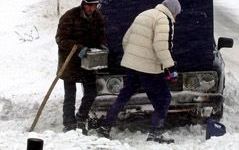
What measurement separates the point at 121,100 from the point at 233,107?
8.79ft

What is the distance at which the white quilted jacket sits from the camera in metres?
6.54

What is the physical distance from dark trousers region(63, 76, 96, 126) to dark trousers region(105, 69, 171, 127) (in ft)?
1.24

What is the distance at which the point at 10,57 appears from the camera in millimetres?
12633

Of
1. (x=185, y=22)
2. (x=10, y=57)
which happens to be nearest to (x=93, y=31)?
(x=185, y=22)

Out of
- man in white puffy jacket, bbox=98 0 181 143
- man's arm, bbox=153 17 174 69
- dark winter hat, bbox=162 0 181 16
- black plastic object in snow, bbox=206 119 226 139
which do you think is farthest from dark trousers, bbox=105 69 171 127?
dark winter hat, bbox=162 0 181 16

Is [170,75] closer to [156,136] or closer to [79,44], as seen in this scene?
[156,136]

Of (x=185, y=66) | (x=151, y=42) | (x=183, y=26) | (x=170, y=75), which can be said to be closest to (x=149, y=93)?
(x=170, y=75)

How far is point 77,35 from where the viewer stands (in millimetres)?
7246

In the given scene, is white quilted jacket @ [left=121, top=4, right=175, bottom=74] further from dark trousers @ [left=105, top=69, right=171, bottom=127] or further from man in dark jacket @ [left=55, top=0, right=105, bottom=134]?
man in dark jacket @ [left=55, top=0, right=105, bottom=134]

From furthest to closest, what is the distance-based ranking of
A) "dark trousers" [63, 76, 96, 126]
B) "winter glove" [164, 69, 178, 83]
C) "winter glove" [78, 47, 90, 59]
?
"dark trousers" [63, 76, 96, 126]
"winter glove" [78, 47, 90, 59]
"winter glove" [164, 69, 178, 83]

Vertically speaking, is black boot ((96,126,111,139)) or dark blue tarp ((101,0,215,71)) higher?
dark blue tarp ((101,0,215,71))

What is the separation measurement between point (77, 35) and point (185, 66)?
1.57 metres

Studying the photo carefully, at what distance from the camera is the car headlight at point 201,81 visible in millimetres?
7590

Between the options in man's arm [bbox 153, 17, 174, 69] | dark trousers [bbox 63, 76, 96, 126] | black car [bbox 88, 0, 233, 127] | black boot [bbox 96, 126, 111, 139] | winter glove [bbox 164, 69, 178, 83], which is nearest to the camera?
man's arm [bbox 153, 17, 174, 69]
